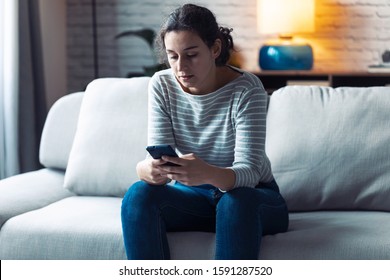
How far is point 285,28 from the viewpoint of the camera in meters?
4.03

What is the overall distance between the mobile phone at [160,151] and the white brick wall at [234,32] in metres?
2.55

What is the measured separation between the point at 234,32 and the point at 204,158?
242cm

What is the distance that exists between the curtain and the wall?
1.31 feet

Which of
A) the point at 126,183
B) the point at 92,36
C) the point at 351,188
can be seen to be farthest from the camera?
the point at 92,36

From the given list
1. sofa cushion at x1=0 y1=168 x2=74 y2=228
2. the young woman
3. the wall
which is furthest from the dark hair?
the wall

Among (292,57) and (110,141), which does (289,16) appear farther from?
(110,141)

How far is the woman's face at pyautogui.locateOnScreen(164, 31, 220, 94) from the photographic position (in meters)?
2.05

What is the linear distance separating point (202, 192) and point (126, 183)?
0.52m

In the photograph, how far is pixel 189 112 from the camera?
2.21 m

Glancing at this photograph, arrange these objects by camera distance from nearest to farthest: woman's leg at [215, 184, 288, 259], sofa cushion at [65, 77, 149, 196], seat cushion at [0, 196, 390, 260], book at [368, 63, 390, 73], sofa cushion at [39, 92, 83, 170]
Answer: woman's leg at [215, 184, 288, 259] → seat cushion at [0, 196, 390, 260] → sofa cushion at [65, 77, 149, 196] → sofa cushion at [39, 92, 83, 170] → book at [368, 63, 390, 73]

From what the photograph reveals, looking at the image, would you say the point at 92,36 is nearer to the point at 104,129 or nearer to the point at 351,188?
the point at 104,129

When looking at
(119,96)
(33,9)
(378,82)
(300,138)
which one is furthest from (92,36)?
(300,138)

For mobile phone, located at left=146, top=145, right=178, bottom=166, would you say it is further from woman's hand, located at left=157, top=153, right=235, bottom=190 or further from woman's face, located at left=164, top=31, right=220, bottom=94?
woman's face, located at left=164, top=31, right=220, bottom=94

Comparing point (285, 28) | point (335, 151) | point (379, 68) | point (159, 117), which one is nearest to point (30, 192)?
point (159, 117)
